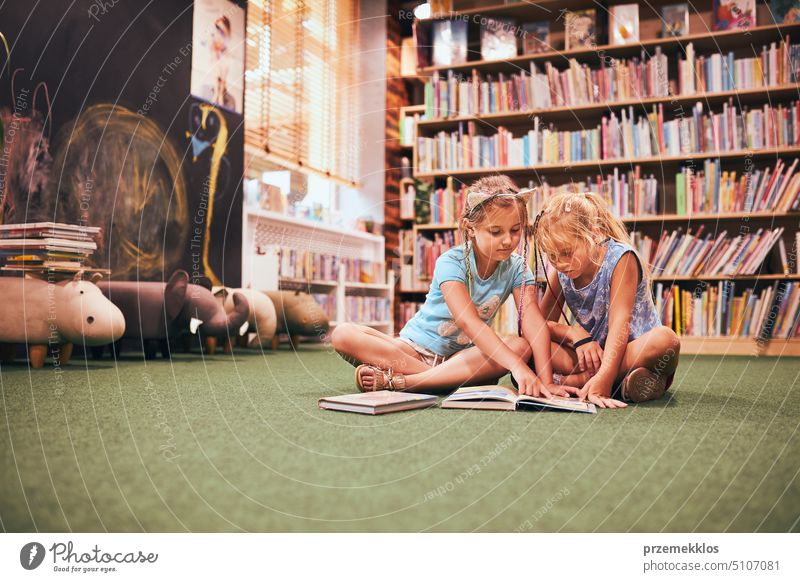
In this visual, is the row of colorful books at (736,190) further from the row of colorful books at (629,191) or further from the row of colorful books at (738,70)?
the row of colorful books at (738,70)

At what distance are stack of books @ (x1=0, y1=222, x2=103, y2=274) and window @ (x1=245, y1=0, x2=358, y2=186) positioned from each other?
1.98m

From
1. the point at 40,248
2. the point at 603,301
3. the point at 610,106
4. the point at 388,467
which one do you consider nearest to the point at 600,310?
the point at 603,301

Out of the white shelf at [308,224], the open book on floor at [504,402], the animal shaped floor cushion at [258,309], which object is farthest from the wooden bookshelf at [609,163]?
the open book on floor at [504,402]

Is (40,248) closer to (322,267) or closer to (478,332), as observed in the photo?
(478,332)

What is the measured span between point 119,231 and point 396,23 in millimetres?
3013

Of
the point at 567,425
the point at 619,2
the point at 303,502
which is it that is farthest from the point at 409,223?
the point at 303,502

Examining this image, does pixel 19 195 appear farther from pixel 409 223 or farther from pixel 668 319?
pixel 668 319

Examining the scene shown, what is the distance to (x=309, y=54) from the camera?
4.82m

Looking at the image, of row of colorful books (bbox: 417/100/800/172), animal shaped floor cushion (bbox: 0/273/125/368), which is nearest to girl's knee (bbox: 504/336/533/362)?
animal shaped floor cushion (bbox: 0/273/125/368)

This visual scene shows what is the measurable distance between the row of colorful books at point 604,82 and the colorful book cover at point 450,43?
100 mm

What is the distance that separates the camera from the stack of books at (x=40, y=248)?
2.51 m

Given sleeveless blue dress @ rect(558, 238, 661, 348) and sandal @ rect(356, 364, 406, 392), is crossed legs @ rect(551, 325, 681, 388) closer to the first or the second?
sleeveless blue dress @ rect(558, 238, 661, 348)

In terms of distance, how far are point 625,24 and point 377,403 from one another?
3486 mm

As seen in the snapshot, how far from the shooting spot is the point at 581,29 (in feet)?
13.2
